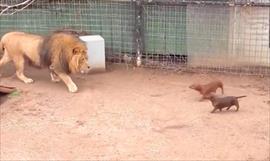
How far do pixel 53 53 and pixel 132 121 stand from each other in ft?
4.88

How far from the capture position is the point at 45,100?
6430 millimetres

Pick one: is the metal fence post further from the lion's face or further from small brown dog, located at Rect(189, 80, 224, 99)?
small brown dog, located at Rect(189, 80, 224, 99)

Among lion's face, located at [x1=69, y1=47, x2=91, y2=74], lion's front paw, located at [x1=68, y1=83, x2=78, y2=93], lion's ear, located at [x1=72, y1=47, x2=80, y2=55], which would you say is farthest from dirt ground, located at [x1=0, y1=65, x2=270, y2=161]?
lion's ear, located at [x1=72, y1=47, x2=80, y2=55]

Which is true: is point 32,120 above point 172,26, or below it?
below

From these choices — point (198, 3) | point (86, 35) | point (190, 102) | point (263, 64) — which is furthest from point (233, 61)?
point (86, 35)

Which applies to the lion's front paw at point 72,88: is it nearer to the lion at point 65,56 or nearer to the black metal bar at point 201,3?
the lion at point 65,56

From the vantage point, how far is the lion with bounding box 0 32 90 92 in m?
6.56

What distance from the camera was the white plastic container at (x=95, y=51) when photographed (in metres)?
7.36

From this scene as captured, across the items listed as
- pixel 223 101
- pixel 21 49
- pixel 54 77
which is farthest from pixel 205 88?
pixel 21 49

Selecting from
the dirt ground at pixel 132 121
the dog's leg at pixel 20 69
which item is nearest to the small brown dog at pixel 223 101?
the dirt ground at pixel 132 121

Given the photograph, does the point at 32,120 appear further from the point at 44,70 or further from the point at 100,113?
the point at 44,70

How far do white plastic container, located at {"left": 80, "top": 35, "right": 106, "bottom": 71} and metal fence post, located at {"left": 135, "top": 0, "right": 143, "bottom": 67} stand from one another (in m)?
0.52

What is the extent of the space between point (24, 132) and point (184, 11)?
9.80 ft

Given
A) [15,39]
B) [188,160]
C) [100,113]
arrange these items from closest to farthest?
[188,160], [100,113], [15,39]
